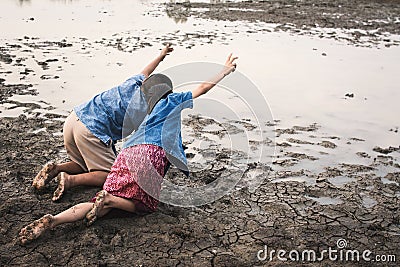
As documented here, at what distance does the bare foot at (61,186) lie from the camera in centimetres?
399

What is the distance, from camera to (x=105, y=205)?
3617 millimetres

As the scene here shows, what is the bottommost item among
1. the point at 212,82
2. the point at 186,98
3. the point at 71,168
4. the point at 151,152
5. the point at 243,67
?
the point at 243,67

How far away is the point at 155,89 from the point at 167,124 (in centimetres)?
29

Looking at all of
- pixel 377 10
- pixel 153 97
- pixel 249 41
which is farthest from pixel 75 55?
pixel 377 10

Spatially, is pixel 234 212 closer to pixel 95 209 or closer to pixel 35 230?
pixel 95 209

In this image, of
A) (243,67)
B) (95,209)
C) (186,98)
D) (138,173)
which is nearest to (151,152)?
(138,173)

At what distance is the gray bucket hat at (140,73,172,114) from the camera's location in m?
3.85

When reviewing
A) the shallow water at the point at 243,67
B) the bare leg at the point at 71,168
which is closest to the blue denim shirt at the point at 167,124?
the shallow water at the point at 243,67

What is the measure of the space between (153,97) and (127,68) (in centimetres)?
479

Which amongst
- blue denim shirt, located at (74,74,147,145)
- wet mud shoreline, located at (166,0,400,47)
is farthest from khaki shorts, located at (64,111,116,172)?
wet mud shoreline, located at (166,0,400,47)

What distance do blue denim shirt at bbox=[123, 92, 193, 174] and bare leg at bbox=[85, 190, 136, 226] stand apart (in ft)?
1.45

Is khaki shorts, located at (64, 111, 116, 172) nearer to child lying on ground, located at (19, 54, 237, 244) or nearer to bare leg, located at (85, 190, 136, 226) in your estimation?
child lying on ground, located at (19, 54, 237, 244)

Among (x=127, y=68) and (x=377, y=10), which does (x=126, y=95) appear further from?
(x=377, y=10)

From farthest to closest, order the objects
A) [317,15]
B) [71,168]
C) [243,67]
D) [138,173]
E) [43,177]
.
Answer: [317,15], [243,67], [71,168], [43,177], [138,173]
